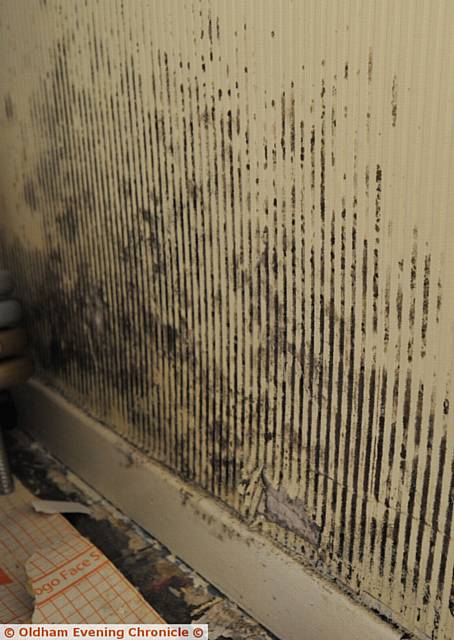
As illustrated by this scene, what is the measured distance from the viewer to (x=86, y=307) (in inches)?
68.6

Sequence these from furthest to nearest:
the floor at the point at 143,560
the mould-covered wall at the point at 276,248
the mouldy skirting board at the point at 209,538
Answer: the floor at the point at 143,560, the mouldy skirting board at the point at 209,538, the mould-covered wall at the point at 276,248

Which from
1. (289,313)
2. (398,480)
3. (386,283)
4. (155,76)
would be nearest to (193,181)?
(155,76)

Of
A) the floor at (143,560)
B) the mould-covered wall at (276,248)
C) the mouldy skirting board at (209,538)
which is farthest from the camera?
the floor at (143,560)

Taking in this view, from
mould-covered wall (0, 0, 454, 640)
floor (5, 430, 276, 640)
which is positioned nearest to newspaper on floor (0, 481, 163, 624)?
floor (5, 430, 276, 640)

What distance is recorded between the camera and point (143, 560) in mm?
1582

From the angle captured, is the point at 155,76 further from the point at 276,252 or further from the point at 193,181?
the point at 276,252

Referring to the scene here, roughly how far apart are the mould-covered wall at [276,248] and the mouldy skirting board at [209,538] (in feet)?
0.11

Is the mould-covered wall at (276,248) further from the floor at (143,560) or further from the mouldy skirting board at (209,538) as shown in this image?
the floor at (143,560)

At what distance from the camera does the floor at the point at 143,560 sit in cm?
141

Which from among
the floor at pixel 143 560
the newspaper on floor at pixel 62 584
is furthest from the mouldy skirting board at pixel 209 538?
the newspaper on floor at pixel 62 584

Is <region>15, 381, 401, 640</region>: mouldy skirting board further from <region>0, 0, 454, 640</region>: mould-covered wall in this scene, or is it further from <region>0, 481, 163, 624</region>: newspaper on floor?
<region>0, 481, 163, 624</region>: newspaper on floor

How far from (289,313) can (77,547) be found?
2.31 ft

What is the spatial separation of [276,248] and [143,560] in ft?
2.57

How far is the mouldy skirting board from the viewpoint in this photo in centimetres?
126
